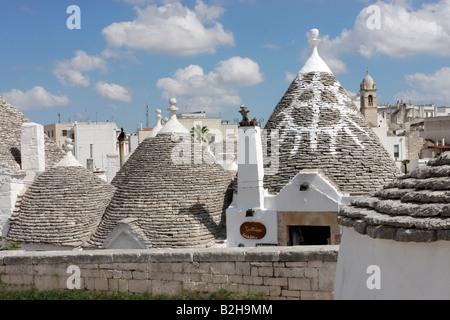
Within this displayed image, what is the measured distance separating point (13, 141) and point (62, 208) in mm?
3546

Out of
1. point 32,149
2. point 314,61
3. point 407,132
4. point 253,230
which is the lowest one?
point 253,230

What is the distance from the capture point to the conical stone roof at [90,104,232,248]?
36.4 feet

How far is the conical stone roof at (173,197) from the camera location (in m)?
11.1

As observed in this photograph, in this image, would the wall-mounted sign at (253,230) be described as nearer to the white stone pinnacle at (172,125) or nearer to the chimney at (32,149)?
the white stone pinnacle at (172,125)

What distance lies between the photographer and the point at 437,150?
46.3 m

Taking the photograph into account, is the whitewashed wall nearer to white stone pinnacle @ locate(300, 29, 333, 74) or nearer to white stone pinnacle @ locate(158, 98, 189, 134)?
white stone pinnacle @ locate(300, 29, 333, 74)

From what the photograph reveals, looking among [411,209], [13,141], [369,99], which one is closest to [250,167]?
[411,209]

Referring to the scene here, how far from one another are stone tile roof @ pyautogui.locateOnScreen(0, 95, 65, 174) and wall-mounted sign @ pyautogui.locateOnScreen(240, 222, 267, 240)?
697cm

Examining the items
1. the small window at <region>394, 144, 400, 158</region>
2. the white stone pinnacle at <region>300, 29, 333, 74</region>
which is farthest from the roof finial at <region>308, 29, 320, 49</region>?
the small window at <region>394, 144, 400, 158</region>

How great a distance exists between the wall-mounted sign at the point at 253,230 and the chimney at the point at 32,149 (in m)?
6.73

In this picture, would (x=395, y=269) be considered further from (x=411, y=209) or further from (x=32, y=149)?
(x=32, y=149)

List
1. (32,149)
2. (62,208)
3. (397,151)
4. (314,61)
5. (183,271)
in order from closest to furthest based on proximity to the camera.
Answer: (183,271) → (314,61) → (62,208) → (32,149) → (397,151)

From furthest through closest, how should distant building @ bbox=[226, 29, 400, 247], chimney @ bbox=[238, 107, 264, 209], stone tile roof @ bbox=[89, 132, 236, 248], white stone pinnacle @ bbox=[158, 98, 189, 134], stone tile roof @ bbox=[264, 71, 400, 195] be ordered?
white stone pinnacle @ bbox=[158, 98, 189, 134], stone tile roof @ bbox=[89, 132, 236, 248], stone tile roof @ bbox=[264, 71, 400, 195], chimney @ bbox=[238, 107, 264, 209], distant building @ bbox=[226, 29, 400, 247]

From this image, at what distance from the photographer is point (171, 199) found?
1166cm
